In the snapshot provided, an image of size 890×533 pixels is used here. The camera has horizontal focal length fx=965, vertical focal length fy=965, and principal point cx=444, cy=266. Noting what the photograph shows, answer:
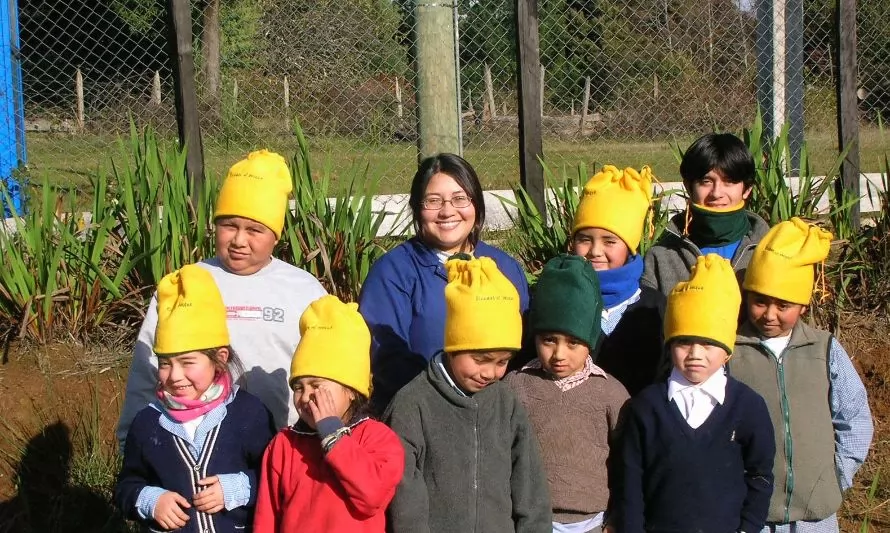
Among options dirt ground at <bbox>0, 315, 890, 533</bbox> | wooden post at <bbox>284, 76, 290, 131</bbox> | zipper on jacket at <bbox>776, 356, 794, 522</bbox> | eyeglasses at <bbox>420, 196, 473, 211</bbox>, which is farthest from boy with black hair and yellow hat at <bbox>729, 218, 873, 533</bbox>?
wooden post at <bbox>284, 76, 290, 131</bbox>

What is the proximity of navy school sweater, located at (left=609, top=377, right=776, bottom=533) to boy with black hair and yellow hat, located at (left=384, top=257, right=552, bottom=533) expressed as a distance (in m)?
0.28

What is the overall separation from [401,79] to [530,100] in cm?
205

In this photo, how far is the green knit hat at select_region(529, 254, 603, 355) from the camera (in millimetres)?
2689

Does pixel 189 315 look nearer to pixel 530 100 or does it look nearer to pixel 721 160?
pixel 721 160

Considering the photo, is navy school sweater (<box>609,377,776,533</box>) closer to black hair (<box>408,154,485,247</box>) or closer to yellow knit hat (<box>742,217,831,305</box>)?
yellow knit hat (<box>742,217,831,305</box>)

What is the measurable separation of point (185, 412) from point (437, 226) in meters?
0.95

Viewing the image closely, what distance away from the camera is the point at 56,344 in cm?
463

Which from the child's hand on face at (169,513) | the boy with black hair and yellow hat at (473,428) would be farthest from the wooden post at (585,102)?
the child's hand on face at (169,513)

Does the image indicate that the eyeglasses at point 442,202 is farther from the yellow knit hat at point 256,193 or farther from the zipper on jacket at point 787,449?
the zipper on jacket at point 787,449

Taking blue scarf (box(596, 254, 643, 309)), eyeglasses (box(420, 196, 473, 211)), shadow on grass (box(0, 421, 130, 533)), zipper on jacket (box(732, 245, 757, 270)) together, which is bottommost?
shadow on grass (box(0, 421, 130, 533))

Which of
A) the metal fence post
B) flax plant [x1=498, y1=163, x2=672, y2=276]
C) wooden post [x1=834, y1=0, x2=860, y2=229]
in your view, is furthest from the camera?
the metal fence post

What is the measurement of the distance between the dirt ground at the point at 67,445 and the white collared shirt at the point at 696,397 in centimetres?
180

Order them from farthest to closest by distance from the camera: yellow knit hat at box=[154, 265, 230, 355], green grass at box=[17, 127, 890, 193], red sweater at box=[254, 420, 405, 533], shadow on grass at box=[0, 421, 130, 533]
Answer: green grass at box=[17, 127, 890, 193], shadow on grass at box=[0, 421, 130, 533], yellow knit hat at box=[154, 265, 230, 355], red sweater at box=[254, 420, 405, 533]

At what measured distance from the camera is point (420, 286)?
9.91 feet
